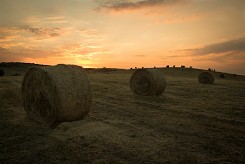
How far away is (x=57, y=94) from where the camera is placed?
6.83m

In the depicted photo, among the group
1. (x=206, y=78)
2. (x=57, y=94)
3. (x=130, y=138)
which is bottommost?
(x=130, y=138)

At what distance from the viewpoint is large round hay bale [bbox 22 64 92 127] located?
693cm

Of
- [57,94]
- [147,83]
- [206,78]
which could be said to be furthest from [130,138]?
[206,78]

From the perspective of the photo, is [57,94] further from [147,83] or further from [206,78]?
[206,78]

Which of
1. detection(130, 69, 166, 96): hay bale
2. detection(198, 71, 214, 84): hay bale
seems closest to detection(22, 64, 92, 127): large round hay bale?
detection(130, 69, 166, 96): hay bale

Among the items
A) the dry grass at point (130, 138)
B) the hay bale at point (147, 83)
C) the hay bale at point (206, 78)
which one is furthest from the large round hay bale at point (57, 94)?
the hay bale at point (206, 78)

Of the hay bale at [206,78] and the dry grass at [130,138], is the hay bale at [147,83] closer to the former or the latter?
the dry grass at [130,138]

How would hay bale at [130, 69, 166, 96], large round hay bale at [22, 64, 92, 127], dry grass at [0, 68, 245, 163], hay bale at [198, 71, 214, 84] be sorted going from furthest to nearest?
1. hay bale at [198, 71, 214, 84]
2. hay bale at [130, 69, 166, 96]
3. large round hay bale at [22, 64, 92, 127]
4. dry grass at [0, 68, 245, 163]

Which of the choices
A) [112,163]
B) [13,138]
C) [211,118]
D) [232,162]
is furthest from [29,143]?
[211,118]

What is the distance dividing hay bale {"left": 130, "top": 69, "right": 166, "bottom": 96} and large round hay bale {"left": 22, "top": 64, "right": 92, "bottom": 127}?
262 inches

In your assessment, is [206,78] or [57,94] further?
[206,78]

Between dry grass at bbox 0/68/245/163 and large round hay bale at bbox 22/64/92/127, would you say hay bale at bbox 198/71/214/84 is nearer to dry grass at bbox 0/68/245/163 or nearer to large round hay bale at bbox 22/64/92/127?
dry grass at bbox 0/68/245/163

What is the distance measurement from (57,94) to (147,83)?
26.4 ft

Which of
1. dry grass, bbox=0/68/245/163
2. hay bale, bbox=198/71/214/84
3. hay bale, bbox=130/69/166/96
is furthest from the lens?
hay bale, bbox=198/71/214/84
